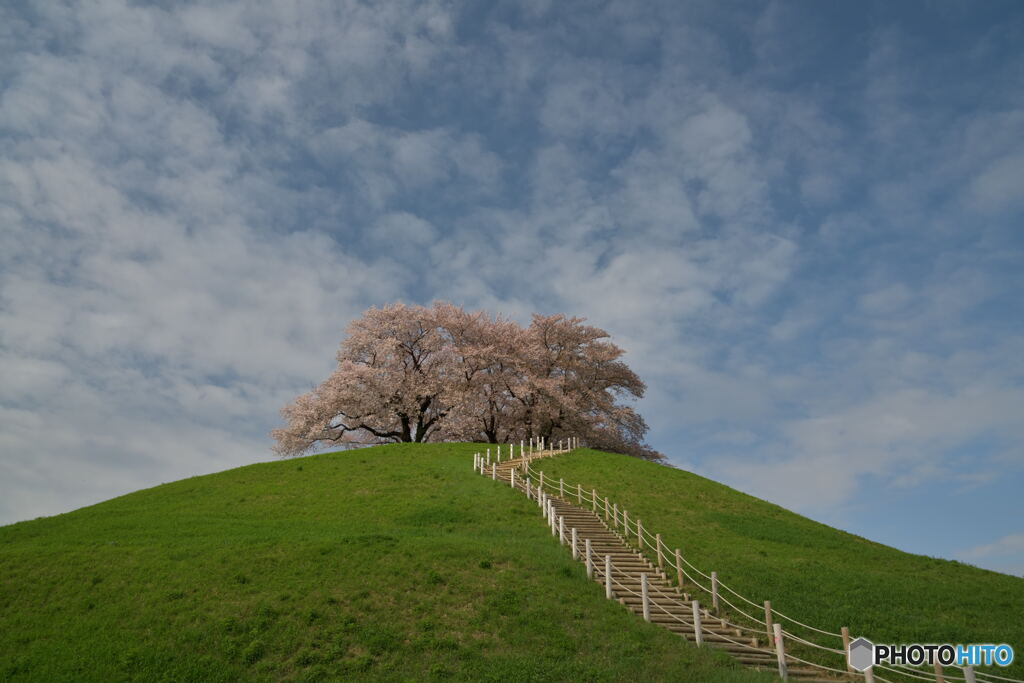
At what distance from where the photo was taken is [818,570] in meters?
26.6

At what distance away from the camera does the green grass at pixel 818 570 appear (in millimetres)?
21109

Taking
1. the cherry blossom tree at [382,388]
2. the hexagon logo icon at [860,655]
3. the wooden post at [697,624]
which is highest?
the cherry blossom tree at [382,388]

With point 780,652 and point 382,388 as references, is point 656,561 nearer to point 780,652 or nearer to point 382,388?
point 780,652

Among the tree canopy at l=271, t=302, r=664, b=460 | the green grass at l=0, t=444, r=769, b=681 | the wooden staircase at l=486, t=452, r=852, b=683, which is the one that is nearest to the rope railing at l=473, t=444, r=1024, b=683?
the wooden staircase at l=486, t=452, r=852, b=683

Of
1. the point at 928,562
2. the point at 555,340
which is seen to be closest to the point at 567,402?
the point at 555,340

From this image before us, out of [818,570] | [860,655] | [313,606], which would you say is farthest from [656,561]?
[313,606]

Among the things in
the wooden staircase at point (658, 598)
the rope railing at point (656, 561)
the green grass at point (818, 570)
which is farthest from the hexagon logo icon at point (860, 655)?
the green grass at point (818, 570)

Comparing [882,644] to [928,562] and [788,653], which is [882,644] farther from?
[928,562]

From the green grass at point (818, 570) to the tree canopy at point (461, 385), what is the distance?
17152mm

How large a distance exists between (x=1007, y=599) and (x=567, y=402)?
115 feet

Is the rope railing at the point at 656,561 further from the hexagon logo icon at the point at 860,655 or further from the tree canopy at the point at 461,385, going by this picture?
the tree canopy at the point at 461,385

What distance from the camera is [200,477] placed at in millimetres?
39625

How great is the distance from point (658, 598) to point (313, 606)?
1103cm

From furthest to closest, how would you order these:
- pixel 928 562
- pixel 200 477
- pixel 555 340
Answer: pixel 555 340 < pixel 200 477 < pixel 928 562
